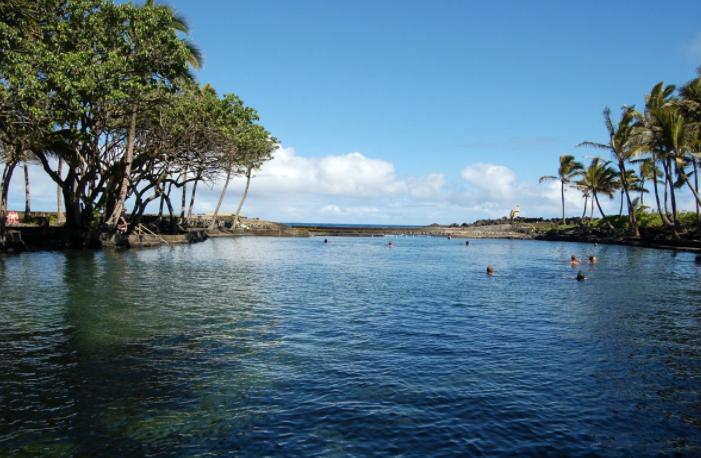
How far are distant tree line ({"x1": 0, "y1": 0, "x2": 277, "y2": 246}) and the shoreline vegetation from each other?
107 millimetres

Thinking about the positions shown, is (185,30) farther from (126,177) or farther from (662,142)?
(662,142)

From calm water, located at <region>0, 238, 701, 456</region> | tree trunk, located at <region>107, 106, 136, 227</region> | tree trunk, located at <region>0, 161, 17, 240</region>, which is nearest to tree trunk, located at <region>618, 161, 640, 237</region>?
calm water, located at <region>0, 238, 701, 456</region>

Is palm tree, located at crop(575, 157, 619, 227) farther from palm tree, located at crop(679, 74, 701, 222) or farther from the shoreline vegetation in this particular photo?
palm tree, located at crop(679, 74, 701, 222)

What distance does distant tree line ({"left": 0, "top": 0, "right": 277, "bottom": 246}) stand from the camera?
83.3 feet

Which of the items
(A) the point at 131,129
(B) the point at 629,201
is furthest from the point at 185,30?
(B) the point at 629,201

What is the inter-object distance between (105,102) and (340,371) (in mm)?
29589

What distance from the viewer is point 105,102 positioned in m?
33.8

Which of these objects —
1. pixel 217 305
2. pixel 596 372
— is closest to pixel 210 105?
pixel 217 305

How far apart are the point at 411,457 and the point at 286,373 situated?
4.86 metres

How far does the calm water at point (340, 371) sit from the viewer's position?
877 centimetres

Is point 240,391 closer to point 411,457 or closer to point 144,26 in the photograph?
point 411,457

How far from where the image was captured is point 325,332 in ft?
55.2

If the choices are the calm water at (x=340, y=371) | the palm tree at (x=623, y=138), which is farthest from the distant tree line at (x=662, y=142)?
the calm water at (x=340, y=371)

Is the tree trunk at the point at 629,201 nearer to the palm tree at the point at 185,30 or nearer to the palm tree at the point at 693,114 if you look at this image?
the palm tree at the point at 693,114
